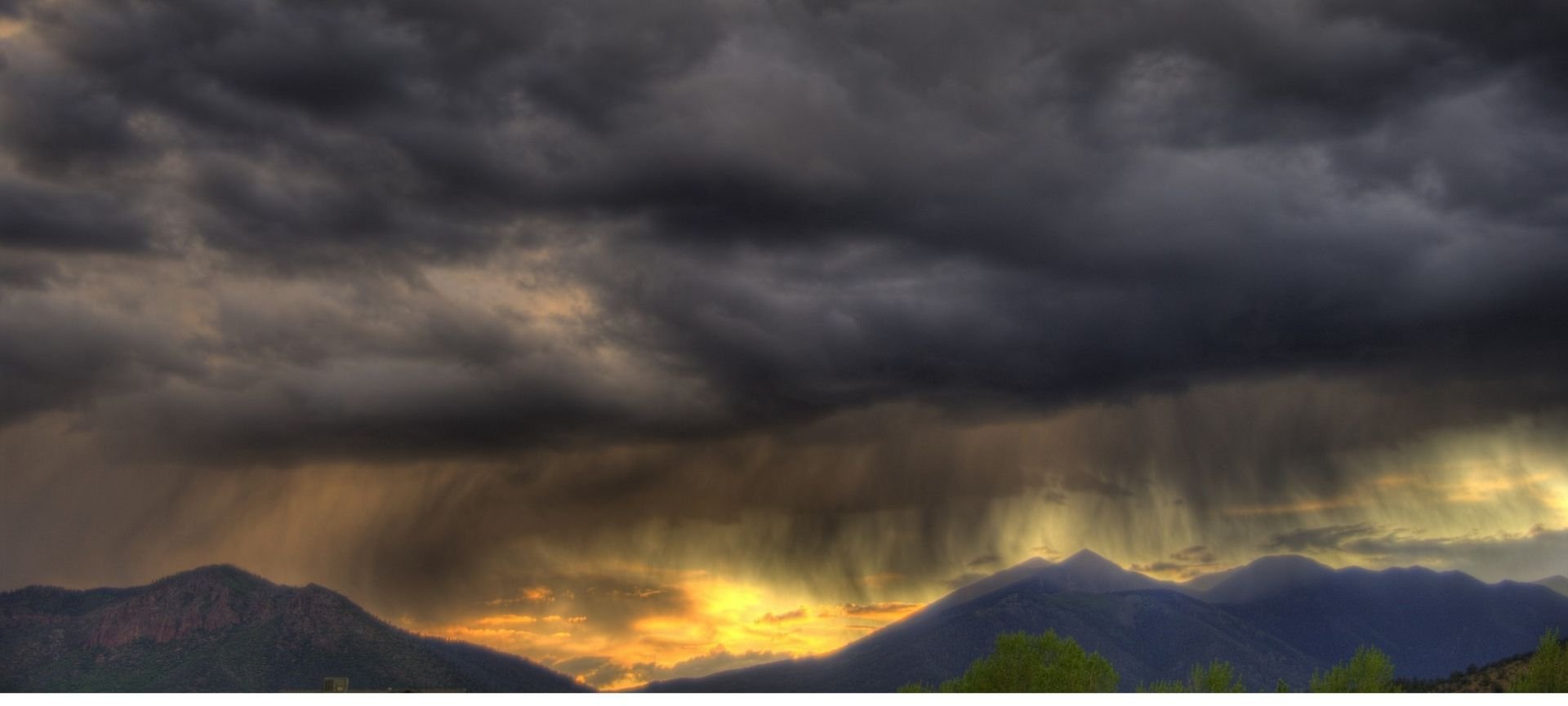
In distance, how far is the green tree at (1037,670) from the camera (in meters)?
74.9

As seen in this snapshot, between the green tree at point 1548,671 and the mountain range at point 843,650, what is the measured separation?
1407 inches

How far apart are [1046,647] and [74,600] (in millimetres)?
118877

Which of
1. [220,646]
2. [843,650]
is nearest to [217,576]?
[220,646]

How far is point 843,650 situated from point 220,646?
6974 centimetres

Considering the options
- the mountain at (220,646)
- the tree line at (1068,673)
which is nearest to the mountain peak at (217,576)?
the mountain at (220,646)

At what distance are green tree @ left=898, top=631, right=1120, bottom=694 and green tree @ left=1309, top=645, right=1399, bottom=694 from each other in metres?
12.6

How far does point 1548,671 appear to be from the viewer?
62.5 m

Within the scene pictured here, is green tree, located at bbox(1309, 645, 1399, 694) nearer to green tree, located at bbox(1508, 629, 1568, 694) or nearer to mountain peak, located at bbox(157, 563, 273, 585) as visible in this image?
green tree, located at bbox(1508, 629, 1568, 694)

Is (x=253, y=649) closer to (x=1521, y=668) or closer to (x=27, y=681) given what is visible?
(x=27, y=681)

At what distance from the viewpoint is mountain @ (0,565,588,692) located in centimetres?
11881

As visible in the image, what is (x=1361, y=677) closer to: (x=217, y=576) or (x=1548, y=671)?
(x=1548, y=671)

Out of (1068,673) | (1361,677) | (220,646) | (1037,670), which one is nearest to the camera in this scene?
(1361,677)

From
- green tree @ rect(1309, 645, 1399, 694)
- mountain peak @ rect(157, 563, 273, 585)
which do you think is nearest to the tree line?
green tree @ rect(1309, 645, 1399, 694)
